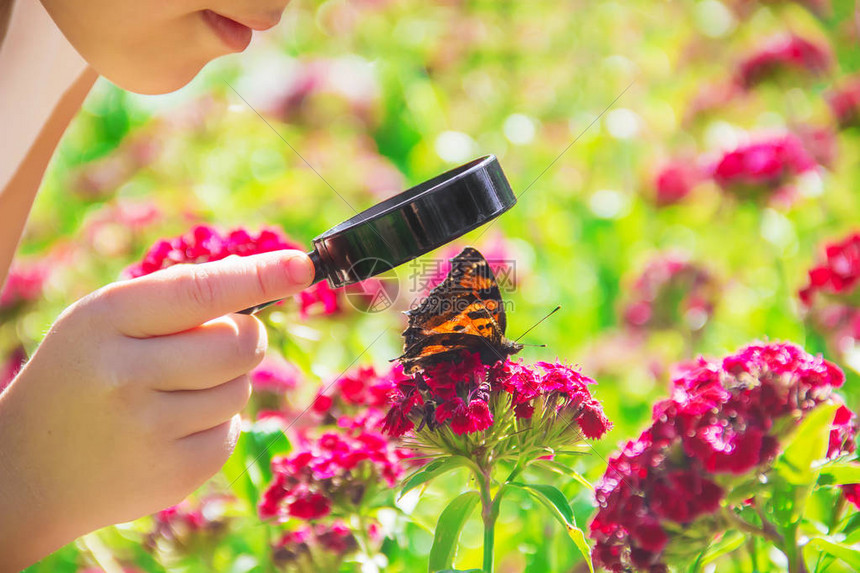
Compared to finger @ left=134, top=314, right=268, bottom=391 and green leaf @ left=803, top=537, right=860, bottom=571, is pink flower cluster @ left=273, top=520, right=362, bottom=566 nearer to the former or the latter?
finger @ left=134, top=314, right=268, bottom=391

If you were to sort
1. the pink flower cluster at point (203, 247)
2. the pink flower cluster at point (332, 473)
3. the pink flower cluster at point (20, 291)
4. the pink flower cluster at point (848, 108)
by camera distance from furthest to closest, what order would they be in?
1. the pink flower cluster at point (848, 108)
2. the pink flower cluster at point (20, 291)
3. the pink flower cluster at point (203, 247)
4. the pink flower cluster at point (332, 473)

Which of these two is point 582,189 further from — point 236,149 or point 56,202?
point 56,202

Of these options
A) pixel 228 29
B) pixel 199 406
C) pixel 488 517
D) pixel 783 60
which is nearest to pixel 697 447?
pixel 488 517

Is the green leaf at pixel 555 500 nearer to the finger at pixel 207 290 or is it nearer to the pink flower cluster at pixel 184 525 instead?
the finger at pixel 207 290

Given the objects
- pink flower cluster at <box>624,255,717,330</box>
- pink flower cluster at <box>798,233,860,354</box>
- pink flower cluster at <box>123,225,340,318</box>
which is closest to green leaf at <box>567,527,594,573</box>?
pink flower cluster at <box>123,225,340,318</box>

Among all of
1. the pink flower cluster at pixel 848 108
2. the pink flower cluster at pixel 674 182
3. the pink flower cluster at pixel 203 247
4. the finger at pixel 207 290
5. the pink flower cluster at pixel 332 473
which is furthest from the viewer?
the pink flower cluster at pixel 848 108

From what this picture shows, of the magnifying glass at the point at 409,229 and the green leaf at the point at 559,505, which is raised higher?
the magnifying glass at the point at 409,229

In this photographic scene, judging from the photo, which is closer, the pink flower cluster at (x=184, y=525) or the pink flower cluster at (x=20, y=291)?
the pink flower cluster at (x=184, y=525)

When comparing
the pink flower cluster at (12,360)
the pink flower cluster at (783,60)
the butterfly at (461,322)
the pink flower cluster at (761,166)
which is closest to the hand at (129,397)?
the butterfly at (461,322)

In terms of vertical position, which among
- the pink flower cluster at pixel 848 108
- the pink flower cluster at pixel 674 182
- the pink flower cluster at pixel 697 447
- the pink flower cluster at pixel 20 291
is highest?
the pink flower cluster at pixel 20 291
